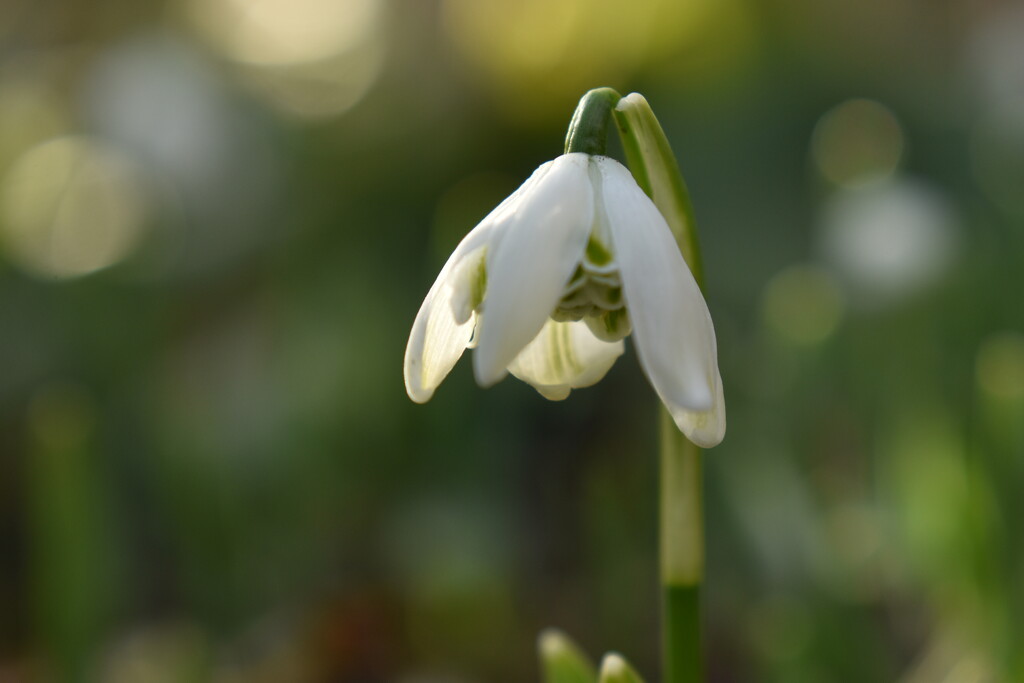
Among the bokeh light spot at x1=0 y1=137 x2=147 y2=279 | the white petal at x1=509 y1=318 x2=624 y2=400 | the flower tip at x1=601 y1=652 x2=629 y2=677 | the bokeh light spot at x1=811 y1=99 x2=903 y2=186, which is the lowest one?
the flower tip at x1=601 y1=652 x2=629 y2=677

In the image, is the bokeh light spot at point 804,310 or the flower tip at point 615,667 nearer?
the flower tip at point 615,667

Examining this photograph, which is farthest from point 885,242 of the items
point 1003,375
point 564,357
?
point 564,357

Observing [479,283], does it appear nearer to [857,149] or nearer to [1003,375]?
[1003,375]

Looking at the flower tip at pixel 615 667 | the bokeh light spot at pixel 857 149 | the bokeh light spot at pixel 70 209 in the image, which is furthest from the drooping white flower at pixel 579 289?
the bokeh light spot at pixel 70 209

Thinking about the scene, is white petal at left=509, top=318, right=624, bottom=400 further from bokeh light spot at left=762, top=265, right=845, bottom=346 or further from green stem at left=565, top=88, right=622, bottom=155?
bokeh light spot at left=762, top=265, right=845, bottom=346

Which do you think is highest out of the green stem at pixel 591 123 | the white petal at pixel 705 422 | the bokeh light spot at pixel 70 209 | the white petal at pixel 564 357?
the bokeh light spot at pixel 70 209

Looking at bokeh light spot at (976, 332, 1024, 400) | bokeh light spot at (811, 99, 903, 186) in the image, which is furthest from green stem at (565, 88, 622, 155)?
bokeh light spot at (811, 99, 903, 186)

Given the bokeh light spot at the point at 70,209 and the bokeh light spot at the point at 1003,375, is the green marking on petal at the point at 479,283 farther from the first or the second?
the bokeh light spot at the point at 70,209
